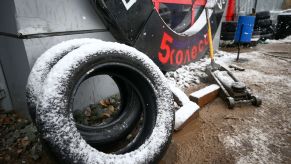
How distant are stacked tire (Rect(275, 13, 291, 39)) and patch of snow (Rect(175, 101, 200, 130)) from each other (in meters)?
6.38

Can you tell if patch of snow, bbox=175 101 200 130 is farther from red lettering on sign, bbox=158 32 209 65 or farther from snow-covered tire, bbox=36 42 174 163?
red lettering on sign, bbox=158 32 209 65

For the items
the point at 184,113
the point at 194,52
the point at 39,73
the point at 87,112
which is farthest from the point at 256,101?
the point at 39,73

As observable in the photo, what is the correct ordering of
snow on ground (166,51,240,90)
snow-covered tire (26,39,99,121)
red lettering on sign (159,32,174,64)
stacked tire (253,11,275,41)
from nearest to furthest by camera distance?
snow-covered tire (26,39,99,121)
red lettering on sign (159,32,174,64)
snow on ground (166,51,240,90)
stacked tire (253,11,275,41)

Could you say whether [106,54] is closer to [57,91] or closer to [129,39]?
[57,91]

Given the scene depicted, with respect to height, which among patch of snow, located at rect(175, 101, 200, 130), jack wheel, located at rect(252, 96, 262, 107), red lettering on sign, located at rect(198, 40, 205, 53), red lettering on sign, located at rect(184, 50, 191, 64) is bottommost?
jack wheel, located at rect(252, 96, 262, 107)

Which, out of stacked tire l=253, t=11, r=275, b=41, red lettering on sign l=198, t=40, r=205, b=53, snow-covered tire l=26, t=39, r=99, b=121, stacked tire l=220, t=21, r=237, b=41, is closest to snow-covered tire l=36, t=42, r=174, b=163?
snow-covered tire l=26, t=39, r=99, b=121

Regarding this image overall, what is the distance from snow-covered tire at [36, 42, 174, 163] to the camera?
99 centimetres

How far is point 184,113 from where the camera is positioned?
5.65 feet

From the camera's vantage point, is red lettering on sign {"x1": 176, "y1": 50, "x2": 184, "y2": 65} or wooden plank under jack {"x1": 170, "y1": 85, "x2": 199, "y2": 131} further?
red lettering on sign {"x1": 176, "y1": 50, "x2": 184, "y2": 65}

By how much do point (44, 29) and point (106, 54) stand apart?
0.71 metres

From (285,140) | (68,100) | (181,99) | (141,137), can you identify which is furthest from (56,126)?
(285,140)

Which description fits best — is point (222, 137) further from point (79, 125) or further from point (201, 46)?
point (201, 46)

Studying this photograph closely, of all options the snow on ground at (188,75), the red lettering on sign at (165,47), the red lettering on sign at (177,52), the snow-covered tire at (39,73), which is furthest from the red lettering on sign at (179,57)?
the snow-covered tire at (39,73)

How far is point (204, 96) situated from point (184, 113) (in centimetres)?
49
